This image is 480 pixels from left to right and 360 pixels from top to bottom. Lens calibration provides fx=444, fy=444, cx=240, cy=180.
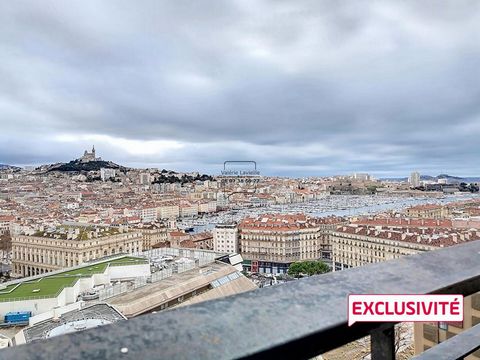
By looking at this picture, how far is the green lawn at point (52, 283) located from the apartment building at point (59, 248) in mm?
7435

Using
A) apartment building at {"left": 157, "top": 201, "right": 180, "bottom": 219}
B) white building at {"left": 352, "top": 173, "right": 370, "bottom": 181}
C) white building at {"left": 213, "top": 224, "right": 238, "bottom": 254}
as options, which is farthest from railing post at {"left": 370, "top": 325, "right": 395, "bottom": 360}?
white building at {"left": 352, "top": 173, "right": 370, "bottom": 181}

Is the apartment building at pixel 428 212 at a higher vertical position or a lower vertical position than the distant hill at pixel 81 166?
lower

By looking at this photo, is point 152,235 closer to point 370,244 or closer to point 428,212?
point 370,244

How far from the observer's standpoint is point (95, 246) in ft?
78.2

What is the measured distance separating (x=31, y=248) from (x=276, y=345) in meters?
26.9

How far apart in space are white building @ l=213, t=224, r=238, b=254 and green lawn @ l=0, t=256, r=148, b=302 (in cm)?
1125

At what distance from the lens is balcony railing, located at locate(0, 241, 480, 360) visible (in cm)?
40

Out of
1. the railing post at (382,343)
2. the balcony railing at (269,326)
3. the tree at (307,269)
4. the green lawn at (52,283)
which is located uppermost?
the balcony railing at (269,326)

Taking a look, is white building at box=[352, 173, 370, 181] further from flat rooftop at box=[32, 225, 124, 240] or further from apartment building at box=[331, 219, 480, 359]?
flat rooftop at box=[32, 225, 124, 240]

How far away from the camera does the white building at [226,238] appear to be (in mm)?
27442

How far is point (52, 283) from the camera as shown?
13.5 meters

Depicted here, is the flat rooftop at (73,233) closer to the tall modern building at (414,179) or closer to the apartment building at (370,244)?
the apartment building at (370,244)

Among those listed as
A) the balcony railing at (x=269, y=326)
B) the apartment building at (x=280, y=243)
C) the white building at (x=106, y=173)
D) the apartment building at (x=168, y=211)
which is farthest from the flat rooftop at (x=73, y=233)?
the white building at (x=106, y=173)

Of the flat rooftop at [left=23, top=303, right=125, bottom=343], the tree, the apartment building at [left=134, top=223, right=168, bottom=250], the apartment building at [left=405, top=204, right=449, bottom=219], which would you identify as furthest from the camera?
Result: the apartment building at [left=405, top=204, right=449, bottom=219]
